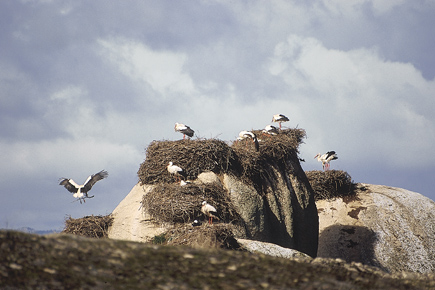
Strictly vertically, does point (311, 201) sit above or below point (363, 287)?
above

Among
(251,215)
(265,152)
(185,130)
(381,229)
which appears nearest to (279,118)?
(265,152)

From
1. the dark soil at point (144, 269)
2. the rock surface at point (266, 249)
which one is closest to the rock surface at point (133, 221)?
the rock surface at point (266, 249)

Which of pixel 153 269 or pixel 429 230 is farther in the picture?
pixel 429 230

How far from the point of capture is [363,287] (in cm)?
834

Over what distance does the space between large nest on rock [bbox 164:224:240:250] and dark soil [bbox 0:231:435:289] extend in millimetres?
6450

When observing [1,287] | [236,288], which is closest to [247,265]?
[236,288]

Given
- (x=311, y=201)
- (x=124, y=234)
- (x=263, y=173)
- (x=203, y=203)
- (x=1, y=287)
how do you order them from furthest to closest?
(x=311, y=201)
(x=263, y=173)
(x=124, y=234)
(x=203, y=203)
(x=1, y=287)

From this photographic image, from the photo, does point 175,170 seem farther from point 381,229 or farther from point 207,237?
point 381,229

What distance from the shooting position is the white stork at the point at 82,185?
21125 millimetres

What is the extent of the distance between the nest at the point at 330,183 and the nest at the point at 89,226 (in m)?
15.4

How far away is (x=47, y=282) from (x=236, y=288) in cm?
279

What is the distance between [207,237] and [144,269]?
300 inches

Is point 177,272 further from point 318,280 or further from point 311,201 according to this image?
point 311,201

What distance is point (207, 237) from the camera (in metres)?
15.5
